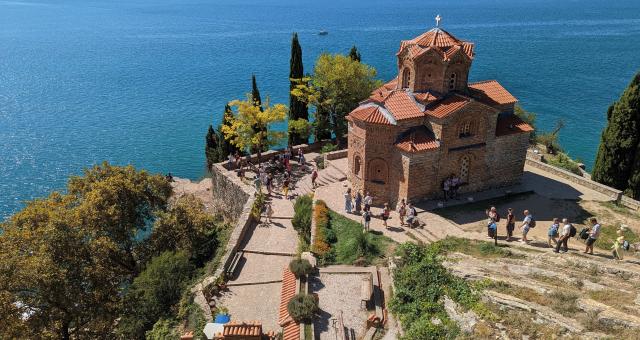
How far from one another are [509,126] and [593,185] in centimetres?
678

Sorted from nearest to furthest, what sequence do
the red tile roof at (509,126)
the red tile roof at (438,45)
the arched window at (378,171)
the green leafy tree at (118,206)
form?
the green leafy tree at (118,206) < the red tile roof at (438,45) < the arched window at (378,171) < the red tile roof at (509,126)

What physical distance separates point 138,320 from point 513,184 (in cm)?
2197

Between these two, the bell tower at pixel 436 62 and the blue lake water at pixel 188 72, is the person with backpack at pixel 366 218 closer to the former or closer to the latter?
the bell tower at pixel 436 62

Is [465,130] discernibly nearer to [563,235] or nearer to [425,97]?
[425,97]

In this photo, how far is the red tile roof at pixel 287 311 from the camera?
55.7 ft

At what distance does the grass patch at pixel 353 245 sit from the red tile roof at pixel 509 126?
33.0 ft

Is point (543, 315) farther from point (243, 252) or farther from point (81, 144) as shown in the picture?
point (81, 144)

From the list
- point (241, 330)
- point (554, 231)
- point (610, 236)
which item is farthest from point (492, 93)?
point (241, 330)

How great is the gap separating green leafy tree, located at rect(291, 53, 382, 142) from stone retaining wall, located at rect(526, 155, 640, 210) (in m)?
13.3

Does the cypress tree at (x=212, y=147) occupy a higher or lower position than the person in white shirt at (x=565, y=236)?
lower

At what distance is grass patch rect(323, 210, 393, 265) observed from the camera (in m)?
21.4

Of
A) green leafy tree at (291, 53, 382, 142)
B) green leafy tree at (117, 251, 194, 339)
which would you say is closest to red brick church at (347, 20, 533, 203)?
green leafy tree at (291, 53, 382, 142)

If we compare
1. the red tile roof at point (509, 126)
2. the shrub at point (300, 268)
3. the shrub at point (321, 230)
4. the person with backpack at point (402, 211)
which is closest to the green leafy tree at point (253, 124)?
the shrub at point (321, 230)

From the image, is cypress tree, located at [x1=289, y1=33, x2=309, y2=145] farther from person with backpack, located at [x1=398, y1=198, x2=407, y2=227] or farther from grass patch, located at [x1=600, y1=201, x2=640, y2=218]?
grass patch, located at [x1=600, y1=201, x2=640, y2=218]
